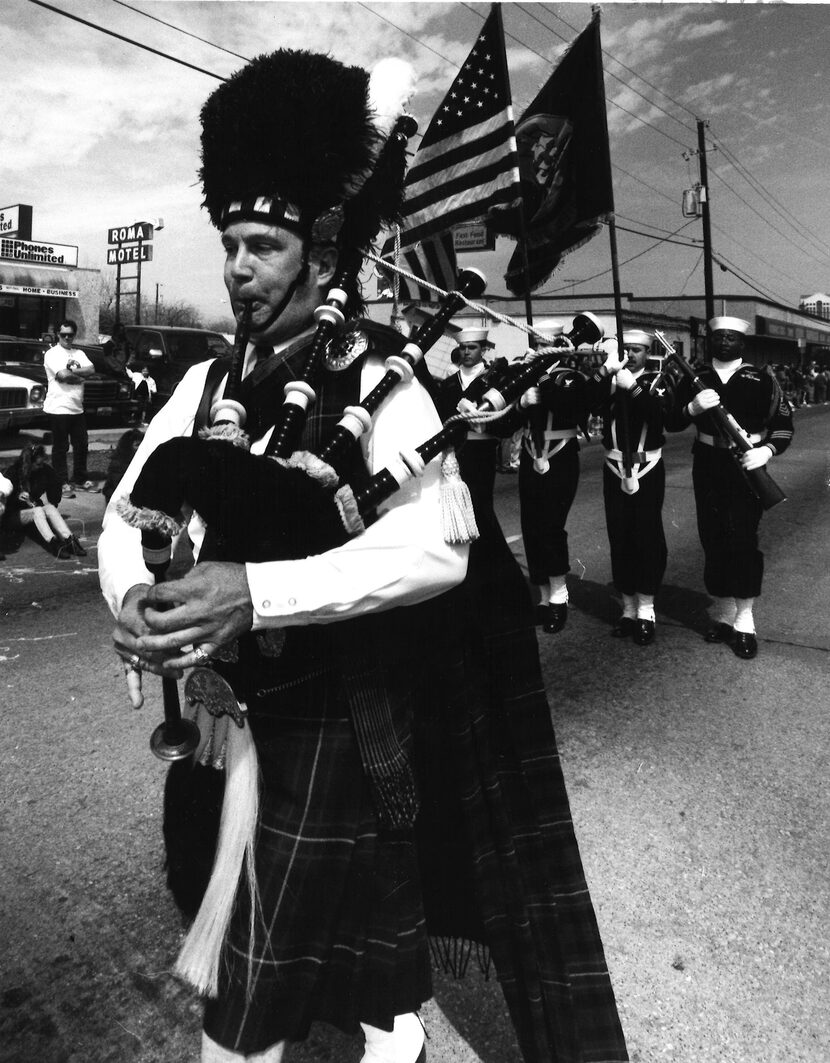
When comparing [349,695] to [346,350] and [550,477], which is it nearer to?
[346,350]

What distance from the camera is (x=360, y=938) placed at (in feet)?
5.47

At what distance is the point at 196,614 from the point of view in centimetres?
134

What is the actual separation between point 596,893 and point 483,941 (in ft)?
3.11

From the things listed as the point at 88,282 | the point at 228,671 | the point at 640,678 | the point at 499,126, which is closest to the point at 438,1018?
the point at 228,671

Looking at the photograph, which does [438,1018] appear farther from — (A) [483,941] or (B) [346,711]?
(B) [346,711]

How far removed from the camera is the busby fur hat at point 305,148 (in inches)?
70.4

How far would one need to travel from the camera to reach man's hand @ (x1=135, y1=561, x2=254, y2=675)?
1.34 m

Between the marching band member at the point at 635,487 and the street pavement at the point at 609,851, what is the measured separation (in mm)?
333

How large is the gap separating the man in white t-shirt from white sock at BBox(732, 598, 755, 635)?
311 inches

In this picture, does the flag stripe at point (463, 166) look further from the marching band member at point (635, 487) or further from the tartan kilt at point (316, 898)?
the tartan kilt at point (316, 898)

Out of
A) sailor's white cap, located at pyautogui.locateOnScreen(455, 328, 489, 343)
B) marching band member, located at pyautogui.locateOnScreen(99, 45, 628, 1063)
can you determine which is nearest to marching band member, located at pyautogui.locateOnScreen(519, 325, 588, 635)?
sailor's white cap, located at pyautogui.locateOnScreen(455, 328, 489, 343)

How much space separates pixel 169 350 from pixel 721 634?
12488 millimetres

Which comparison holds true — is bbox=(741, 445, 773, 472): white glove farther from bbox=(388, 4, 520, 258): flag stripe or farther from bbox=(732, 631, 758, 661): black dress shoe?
bbox=(388, 4, 520, 258): flag stripe

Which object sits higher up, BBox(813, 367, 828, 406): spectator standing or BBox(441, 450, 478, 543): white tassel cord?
BBox(441, 450, 478, 543): white tassel cord
